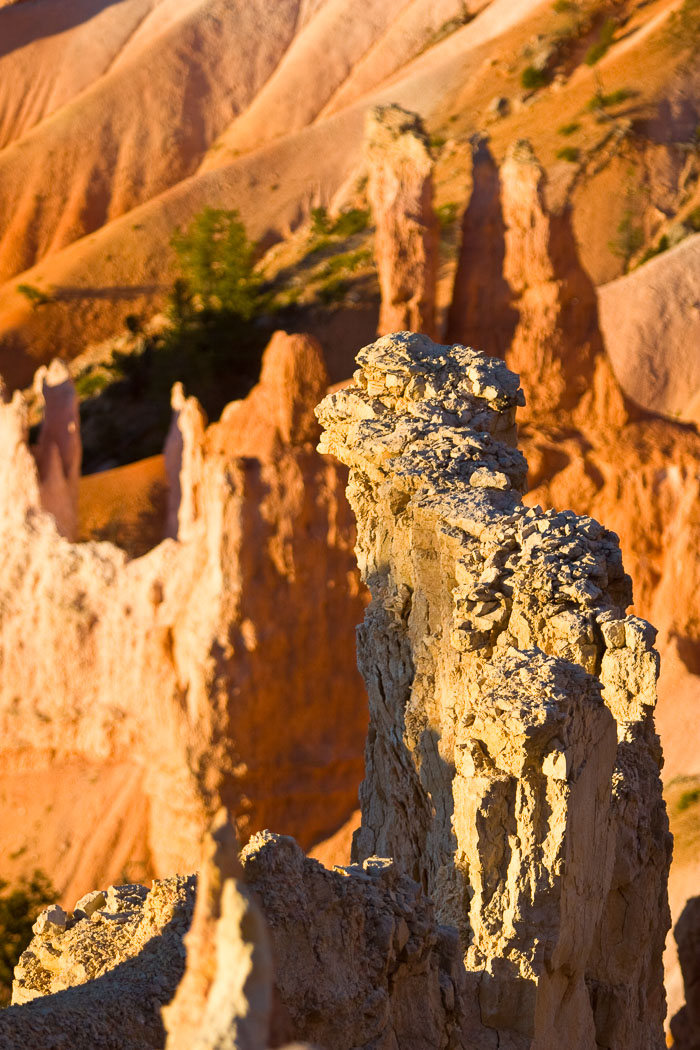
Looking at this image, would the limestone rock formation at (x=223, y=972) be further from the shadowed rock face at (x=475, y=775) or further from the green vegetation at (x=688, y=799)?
the green vegetation at (x=688, y=799)

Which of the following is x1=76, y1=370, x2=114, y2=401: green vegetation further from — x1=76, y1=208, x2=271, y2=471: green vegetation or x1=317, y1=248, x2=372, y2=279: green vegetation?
x1=317, y1=248, x2=372, y2=279: green vegetation

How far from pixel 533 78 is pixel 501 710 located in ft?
124

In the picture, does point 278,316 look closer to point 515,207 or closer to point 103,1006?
point 515,207

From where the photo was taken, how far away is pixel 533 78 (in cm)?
4425

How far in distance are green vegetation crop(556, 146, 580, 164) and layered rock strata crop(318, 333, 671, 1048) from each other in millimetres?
25951

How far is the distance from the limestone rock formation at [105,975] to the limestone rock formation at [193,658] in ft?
40.5

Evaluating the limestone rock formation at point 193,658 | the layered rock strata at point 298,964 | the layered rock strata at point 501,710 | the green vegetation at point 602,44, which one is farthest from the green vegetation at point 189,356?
the layered rock strata at point 298,964

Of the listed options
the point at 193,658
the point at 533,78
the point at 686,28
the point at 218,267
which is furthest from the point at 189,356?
the point at 686,28

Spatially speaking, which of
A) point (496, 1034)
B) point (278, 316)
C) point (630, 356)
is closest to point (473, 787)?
point (496, 1034)

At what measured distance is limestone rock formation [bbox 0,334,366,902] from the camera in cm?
2223

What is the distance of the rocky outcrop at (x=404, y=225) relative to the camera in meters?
24.7

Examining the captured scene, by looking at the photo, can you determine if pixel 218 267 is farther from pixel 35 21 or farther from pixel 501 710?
pixel 501 710

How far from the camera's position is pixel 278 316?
113 ft

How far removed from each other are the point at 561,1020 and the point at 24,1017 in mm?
3536
